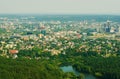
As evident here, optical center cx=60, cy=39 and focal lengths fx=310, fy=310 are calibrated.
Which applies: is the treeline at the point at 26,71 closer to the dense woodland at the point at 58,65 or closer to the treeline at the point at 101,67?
the dense woodland at the point at 58,65

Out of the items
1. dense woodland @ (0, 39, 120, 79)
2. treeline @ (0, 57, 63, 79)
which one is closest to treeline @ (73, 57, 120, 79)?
dense woodland @ (0, 39, 120, 79)

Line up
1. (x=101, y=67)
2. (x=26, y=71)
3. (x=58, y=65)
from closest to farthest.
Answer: (x=26, y=71) → (x=101, y=67) → (x=58, y=65)

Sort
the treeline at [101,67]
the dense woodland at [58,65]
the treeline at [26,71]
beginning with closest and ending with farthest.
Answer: the treeline at [26,71]
the dense woodland at [58,65]
the treeline at [101,67]

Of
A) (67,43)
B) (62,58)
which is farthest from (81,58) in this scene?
(67,43)

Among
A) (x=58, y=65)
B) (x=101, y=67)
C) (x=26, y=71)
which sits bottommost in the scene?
(x=58, y=65)

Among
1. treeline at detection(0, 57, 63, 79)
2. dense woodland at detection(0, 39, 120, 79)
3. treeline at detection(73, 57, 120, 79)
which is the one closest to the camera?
treeline at detection(0, 57, 63, 79)

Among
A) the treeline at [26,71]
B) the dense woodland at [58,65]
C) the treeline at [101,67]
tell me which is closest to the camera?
the treeline at [26,71]

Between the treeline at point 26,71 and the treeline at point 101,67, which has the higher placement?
the treeline at point 26,71

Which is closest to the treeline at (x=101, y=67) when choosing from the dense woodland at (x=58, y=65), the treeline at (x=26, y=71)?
the dense woodland at (x=58, y=65)

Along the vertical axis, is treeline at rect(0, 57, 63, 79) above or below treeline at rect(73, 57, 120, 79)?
above

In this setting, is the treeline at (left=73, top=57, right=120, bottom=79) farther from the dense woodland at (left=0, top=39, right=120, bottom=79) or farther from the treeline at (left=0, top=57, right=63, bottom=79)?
the treeline at (left=0, top=57, right=63, bottom=79)

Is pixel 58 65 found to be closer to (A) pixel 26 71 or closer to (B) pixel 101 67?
(B) pixel 101 67

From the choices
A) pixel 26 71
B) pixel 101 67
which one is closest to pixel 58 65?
pixel 101 67

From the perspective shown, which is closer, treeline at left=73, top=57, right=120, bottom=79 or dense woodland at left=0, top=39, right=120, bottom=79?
dense woodland at left=0, top=39, right=120, bottom=79
